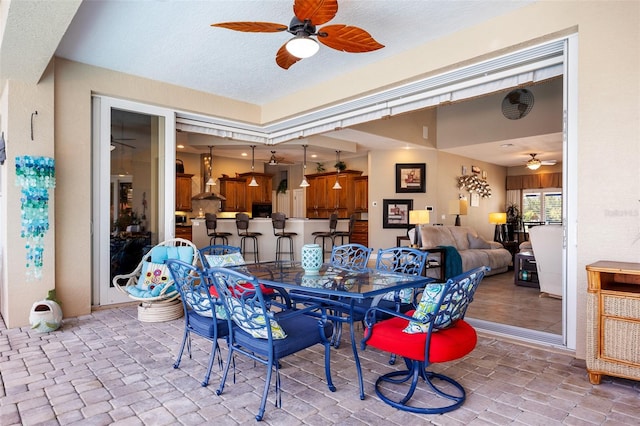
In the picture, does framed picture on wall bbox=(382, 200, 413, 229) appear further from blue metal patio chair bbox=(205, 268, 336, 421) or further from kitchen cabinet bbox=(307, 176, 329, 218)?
blue metal patio chair bbox=(205, 268, 336, 421)

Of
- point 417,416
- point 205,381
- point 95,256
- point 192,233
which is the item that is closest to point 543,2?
point 417,416

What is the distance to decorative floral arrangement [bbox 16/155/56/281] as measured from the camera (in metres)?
3.81

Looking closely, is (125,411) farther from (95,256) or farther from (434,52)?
(434,52)

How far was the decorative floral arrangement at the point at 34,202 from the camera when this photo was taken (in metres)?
3.81

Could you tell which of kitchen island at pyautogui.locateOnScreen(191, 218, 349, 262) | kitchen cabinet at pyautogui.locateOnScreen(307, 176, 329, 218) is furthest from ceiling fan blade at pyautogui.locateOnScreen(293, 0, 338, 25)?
kitchen cabinet at pyautogui.locateOnScreen(307, 176, 329, 218)

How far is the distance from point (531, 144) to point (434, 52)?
5.71 m

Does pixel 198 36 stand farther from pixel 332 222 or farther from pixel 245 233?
pixel 332 222

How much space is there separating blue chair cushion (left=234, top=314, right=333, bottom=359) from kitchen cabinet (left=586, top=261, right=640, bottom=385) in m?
1.77

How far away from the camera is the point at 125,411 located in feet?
7.39

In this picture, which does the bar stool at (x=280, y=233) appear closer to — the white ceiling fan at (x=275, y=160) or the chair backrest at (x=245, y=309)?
the white ceiling fan at (x=275, y=160)

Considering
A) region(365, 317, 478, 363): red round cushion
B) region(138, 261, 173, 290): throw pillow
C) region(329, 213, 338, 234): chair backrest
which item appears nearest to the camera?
region(365, 317, 478, 363): red round cushion

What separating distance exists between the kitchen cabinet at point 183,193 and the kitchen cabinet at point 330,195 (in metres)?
3.38

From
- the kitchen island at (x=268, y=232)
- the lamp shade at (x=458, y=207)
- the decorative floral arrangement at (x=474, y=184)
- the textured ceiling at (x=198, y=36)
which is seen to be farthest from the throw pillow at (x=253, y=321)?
the decorative floral arrangement at (x=474, y=184)

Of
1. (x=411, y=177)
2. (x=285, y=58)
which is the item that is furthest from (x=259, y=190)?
(x=285, y=58)
